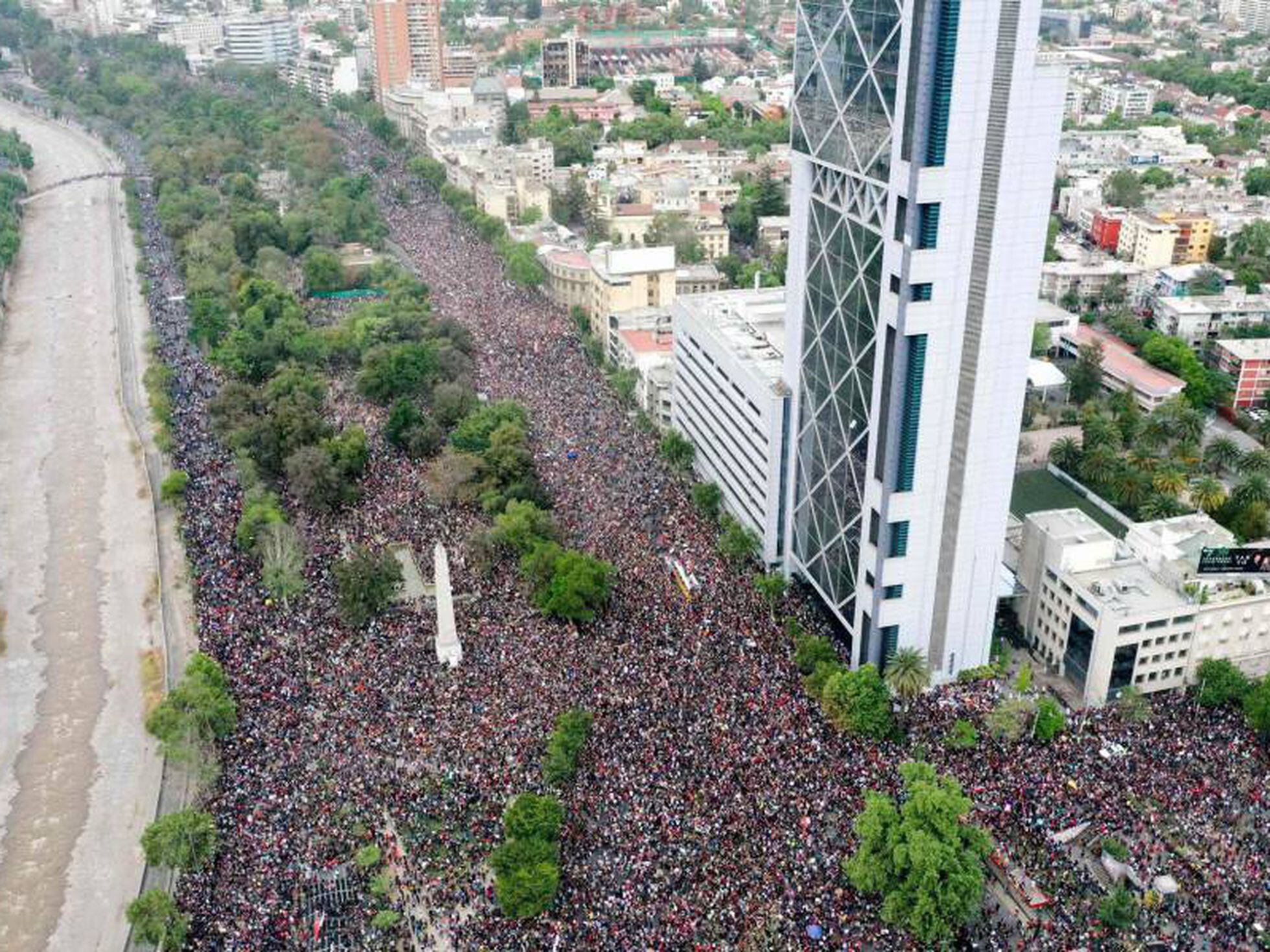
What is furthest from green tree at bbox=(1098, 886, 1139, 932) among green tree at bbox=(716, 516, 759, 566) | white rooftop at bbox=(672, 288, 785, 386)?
white rooftop at bbox=(672, 288, 785, 386)

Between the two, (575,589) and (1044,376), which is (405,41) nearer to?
(1044,376)

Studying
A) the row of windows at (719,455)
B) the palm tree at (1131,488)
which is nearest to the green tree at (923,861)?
the row of windows at (719,455)

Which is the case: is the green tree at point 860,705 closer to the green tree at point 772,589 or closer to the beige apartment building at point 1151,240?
the green tree at point 772,589

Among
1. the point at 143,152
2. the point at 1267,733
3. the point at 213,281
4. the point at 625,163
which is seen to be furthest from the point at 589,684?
the point at 143,152

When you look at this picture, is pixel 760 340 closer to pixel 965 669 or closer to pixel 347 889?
pixel 965 669

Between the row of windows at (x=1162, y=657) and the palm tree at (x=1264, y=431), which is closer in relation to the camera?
the row of windows at (x=1162, y=657)

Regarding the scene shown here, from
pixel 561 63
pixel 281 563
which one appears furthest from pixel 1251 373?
pixel 561 63
